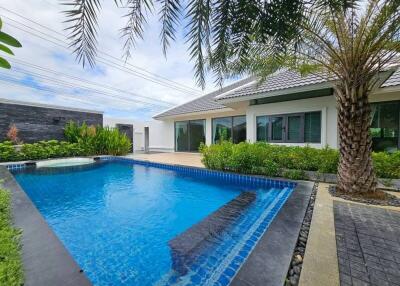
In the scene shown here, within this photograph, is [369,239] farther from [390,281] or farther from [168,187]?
[168,187]

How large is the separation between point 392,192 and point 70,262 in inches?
322

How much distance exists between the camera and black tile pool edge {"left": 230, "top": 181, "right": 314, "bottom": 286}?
2.19 m

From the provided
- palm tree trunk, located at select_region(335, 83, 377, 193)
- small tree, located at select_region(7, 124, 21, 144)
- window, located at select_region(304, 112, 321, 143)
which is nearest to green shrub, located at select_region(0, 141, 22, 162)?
small tree, located at select_region(7, 124, 21, 144)

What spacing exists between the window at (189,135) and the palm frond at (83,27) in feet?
54.3

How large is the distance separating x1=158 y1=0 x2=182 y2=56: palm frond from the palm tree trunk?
5.84m

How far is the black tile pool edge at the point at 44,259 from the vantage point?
2070mm

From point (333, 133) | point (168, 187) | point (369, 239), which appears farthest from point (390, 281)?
point (333, 133)

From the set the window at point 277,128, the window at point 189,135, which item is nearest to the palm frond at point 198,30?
the window at point 277,128

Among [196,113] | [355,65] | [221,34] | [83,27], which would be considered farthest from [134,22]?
[196,113]

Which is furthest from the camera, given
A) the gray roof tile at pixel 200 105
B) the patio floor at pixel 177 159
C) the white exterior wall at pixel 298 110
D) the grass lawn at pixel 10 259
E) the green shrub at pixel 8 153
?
the gray roof tile at pixel 200 105

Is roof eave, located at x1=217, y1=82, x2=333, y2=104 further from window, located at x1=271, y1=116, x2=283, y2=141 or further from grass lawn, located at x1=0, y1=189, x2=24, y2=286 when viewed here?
grass lawn, located at x1=0, y1=189, x2=24, y2=286

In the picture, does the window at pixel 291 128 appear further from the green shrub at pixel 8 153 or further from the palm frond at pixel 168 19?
the green shrub at pixel 8 153

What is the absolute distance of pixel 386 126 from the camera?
31.3 feet

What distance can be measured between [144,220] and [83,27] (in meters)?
4.44
